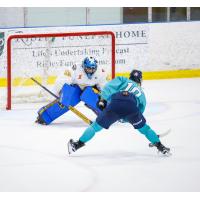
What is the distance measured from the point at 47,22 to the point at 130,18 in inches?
41.6

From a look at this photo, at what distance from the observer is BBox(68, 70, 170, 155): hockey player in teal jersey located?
5.62 m

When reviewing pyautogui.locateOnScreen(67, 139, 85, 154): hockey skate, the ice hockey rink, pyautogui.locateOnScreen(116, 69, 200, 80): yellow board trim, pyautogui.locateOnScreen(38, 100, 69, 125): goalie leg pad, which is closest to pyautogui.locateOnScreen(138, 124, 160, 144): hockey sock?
the ice hockey rink

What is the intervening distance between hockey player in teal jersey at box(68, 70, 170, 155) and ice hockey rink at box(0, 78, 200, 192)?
5.7 inches

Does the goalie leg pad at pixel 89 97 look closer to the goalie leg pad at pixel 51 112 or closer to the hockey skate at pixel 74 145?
the goalie leg pad at pixel 51 112

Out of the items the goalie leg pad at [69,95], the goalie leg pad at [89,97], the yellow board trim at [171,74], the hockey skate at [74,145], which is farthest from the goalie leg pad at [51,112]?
the yellow board trim at [171,74]

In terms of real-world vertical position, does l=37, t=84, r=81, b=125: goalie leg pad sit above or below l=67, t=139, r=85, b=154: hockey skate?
above

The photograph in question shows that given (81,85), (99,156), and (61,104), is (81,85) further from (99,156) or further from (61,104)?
(99,156)

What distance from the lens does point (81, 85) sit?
A: 6895mm

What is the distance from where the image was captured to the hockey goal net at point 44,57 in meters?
7.80

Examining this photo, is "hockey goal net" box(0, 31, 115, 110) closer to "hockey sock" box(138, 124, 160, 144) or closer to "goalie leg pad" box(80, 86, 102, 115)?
"goalie leg pad" box(80, 86, 102, 115)

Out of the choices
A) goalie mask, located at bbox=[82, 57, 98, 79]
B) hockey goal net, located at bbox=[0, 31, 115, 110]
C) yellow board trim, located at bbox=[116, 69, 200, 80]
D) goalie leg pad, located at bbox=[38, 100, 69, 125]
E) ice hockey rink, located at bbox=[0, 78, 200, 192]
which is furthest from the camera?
yellow board trim, located at bbox=[116, 69, 200, 80]

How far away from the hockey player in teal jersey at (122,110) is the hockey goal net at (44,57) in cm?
200

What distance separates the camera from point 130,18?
1013 cm

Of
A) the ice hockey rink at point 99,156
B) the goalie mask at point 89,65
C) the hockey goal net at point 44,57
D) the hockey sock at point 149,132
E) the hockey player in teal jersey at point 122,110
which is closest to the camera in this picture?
the ice hockey rink at point 99,156
